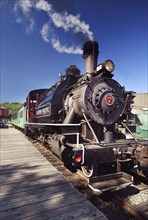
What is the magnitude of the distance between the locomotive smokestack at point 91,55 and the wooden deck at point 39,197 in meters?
2.83

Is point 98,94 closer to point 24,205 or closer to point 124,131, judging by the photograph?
point 124,131

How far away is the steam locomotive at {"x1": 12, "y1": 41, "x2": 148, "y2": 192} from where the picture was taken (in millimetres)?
3381

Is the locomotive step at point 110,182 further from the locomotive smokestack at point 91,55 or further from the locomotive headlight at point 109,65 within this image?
the locomotive smokestack at point 91,55

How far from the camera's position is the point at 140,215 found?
2568 millimetres

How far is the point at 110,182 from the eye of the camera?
331 cm

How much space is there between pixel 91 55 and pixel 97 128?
199cm

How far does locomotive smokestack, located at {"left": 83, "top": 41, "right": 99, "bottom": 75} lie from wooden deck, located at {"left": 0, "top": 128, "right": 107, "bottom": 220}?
2.83m

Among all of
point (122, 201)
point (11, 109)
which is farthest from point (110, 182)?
point (11, 109)

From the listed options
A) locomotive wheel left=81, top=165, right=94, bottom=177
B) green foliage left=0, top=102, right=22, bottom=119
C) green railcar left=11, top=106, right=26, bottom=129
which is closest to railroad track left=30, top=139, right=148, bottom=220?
locomotive wheel left=81, top=165, right=94, bottom=177

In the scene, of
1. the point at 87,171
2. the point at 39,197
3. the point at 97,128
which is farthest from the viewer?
the point at 97,128

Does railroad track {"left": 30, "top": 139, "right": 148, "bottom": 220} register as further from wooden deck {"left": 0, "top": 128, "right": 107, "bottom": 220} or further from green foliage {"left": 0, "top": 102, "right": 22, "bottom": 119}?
green foliage {"left": 0, "top": 102, "right": 22, "bottom": 119}

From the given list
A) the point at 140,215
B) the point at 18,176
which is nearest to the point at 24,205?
the point at 18,176

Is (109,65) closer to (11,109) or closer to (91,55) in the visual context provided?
(91,55)

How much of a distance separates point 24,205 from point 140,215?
1712 mm
